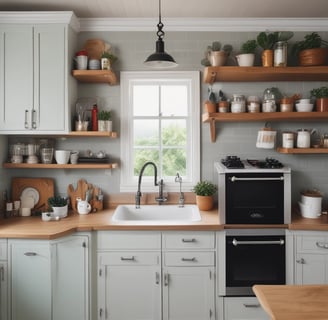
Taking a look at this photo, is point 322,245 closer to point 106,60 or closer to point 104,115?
point 104,115

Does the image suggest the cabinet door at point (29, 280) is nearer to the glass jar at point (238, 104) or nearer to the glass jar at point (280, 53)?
the glass jar at point (238, 104)

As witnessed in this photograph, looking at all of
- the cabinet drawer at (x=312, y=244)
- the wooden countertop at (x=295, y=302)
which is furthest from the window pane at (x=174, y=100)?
the wooden countertop at (x=295, y=302)

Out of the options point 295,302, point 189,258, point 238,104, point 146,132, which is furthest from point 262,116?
point 295,302

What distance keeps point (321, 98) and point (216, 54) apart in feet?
3.18

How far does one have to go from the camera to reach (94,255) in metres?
2.69

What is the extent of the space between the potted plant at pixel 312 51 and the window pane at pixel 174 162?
132 centimetres

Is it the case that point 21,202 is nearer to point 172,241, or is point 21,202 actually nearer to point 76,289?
point 76,289

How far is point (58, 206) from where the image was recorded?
9.74ft

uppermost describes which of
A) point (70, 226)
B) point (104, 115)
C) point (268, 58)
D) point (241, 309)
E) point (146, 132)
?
point (268, 58)

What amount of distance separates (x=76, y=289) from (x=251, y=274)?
131 cm

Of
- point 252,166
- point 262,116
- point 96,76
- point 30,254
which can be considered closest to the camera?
point 30,254

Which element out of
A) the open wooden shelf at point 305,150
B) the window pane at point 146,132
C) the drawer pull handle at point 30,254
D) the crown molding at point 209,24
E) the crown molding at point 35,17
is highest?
the crown molding at point 209,24

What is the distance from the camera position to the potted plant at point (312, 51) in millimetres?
3006

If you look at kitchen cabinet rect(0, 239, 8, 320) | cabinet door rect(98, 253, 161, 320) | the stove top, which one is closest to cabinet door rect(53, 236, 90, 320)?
cabinet door rect(98, 253, 161, 320)
